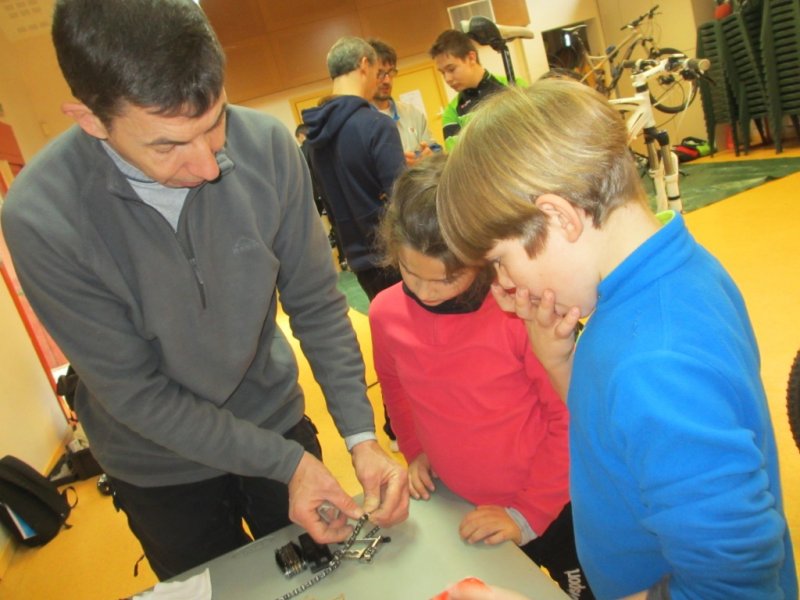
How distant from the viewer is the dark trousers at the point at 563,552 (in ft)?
3.84

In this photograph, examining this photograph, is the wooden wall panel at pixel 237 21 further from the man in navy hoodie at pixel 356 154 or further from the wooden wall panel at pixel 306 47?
the man in navy hoodie at pixel 356 154

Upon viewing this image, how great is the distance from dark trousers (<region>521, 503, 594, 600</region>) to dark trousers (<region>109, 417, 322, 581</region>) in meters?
0.51

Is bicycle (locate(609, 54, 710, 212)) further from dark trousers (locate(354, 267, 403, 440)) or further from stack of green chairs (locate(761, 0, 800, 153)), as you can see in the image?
stack of green chairs (locate(761, 0, 800, 153))

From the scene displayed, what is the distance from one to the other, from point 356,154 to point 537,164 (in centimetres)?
164

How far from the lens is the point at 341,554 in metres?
0.94

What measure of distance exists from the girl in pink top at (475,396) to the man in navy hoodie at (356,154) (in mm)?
993

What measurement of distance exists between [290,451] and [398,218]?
1.63 feet

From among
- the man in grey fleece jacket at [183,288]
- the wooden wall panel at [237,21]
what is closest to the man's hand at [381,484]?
the man in grey fleece jacket at [183,288]

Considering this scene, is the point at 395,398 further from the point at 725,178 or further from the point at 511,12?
the point at 511,12

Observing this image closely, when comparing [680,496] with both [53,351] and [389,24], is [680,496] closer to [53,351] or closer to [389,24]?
[53,351]

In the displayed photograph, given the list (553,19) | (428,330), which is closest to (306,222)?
(428,330)

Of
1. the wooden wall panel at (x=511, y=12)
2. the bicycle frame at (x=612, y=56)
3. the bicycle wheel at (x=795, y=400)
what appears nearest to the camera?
the bicycle wheel at (x=795, y=400)

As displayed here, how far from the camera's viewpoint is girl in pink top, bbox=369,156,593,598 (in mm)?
1098

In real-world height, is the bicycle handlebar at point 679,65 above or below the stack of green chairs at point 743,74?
above
